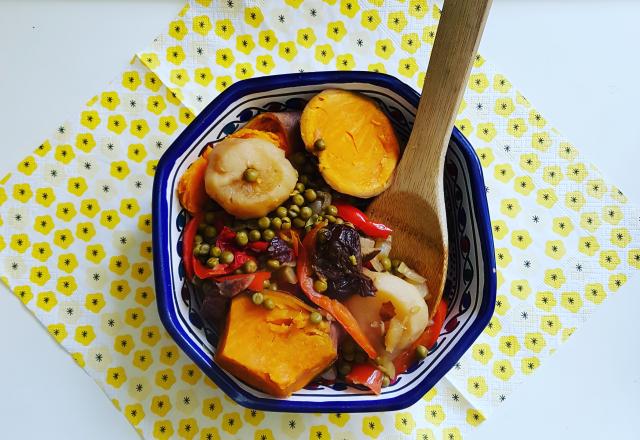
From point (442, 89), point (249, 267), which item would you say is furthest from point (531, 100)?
point (249, 267)

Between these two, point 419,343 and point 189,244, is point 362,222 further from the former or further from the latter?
point 189,244

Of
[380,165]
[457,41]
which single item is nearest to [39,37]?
[380,165]

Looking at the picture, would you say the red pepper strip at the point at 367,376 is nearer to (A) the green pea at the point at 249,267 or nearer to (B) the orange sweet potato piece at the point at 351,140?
(A) the green pea at the point at 249,267

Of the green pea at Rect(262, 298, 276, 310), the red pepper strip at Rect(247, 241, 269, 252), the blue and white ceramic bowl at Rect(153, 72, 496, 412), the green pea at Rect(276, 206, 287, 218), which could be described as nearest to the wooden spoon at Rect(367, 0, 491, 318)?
the blue and white ceramic bowl at Rect(153, 72, 496, 412)

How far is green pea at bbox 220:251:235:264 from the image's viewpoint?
99.4 inches

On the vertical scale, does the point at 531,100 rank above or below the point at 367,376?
above

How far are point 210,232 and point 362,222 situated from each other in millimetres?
640

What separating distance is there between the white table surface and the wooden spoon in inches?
31.4

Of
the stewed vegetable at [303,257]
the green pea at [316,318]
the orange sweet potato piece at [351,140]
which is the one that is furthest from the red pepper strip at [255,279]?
the orange sweet potato piece at [351,140]

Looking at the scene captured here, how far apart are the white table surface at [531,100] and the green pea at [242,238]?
1078 millimetres

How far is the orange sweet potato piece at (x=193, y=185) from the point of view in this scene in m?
2.54

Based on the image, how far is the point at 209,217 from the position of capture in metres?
2.61

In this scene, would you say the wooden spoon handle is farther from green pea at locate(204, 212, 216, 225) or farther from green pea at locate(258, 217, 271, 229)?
green pea at locate(204, 212, 216, 225)

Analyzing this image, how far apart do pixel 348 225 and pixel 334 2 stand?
1.25 meters
